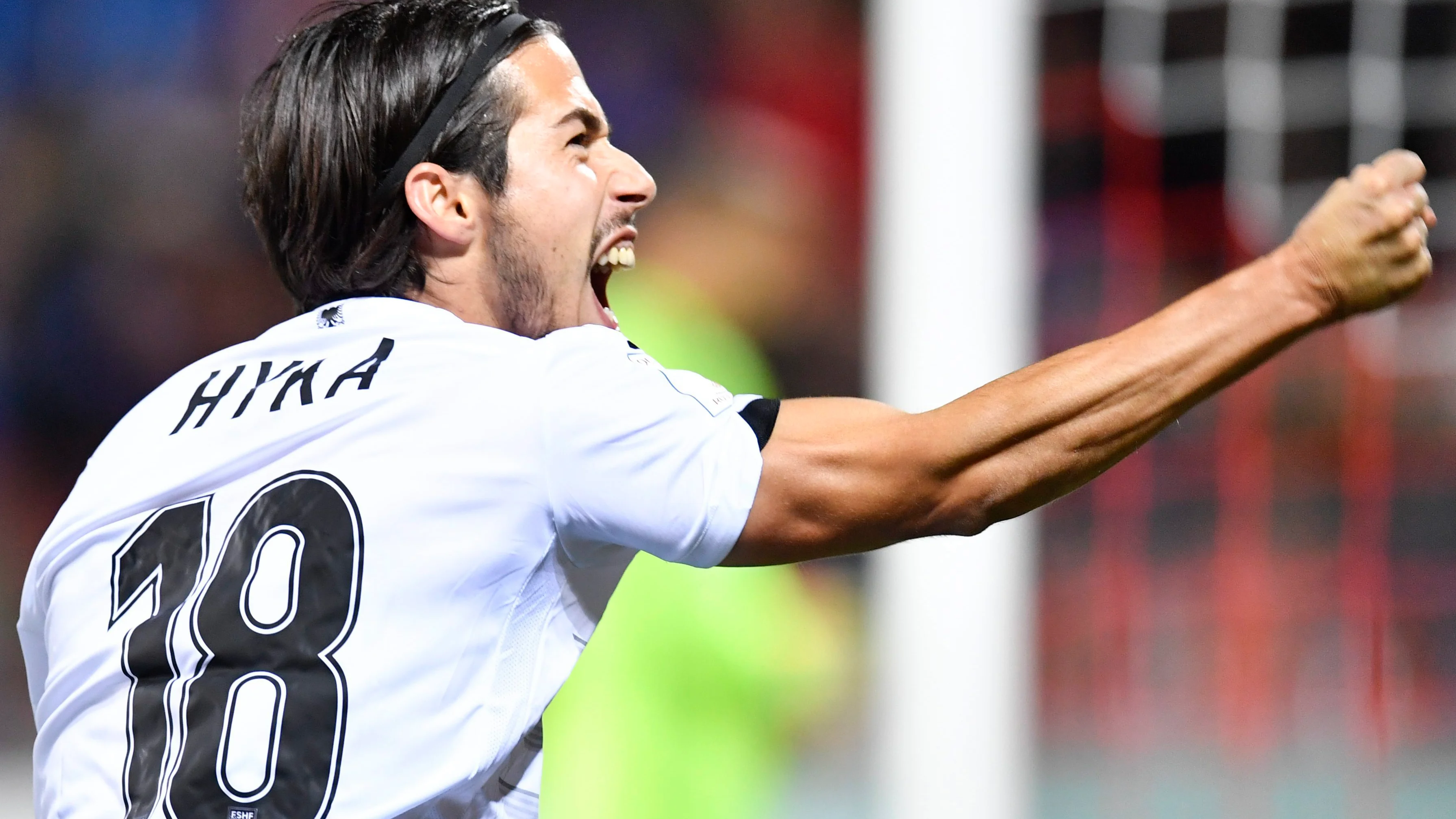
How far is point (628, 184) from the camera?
1967mm

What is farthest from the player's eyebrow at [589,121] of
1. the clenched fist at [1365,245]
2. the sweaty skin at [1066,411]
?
the clenched fist at [1365,245]

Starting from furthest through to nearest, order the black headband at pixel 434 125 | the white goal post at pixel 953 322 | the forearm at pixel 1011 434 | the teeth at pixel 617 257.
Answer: the white goal post at pixel 953 322 < the teeth at pixel 617 257 < the black headband at pixel 434 125 < the forearm at pixel 1011 434

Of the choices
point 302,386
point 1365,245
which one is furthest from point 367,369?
point 1365,245

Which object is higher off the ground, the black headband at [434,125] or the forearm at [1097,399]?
the black headband at [434,125]

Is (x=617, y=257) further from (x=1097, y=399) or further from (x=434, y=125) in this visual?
(x=1097, y=399)

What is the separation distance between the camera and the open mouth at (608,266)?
6.52 feet

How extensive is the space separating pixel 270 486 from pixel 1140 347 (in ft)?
3.24

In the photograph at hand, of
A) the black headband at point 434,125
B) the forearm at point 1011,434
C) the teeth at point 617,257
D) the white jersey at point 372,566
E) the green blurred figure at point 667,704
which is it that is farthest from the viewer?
the green blurred figure at point 667,704

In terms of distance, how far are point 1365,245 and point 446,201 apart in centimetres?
112

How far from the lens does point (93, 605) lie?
1.67 metres

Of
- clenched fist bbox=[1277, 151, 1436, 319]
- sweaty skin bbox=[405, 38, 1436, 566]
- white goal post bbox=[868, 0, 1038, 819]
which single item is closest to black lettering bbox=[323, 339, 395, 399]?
sweaty skin bbox=[405, 38, 1436, 566]

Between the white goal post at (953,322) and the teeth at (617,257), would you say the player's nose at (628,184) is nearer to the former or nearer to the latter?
the teeth at (617,257)

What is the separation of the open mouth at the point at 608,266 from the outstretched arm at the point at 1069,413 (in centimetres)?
42

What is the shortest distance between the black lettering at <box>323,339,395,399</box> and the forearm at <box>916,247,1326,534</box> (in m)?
0.62
